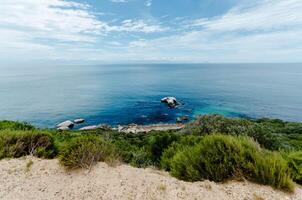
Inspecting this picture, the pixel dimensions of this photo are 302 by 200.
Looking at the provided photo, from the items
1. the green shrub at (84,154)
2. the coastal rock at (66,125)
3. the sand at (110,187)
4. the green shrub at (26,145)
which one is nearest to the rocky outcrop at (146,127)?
the coastal rock at (66,125)

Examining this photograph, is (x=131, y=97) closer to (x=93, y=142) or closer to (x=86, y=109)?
(x=86, y=109)

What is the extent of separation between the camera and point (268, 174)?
4.66 metres

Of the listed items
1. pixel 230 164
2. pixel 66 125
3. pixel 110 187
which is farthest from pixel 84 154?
pixel 66 125

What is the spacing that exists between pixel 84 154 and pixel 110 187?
1.64 metres

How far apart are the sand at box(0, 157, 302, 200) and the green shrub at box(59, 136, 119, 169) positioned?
0.81ft

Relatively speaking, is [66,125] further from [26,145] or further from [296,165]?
[296,165]

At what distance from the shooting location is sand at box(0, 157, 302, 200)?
4402 millimetres

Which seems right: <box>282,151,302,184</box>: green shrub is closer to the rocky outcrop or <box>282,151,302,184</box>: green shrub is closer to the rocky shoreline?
the rocky shoreline

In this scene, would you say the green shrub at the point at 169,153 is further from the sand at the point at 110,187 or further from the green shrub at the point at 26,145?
the green shrub at the point at 26,145

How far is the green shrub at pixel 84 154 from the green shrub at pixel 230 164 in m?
2.23

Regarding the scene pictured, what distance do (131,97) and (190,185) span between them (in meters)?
60.8

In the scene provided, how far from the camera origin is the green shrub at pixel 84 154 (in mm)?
5855

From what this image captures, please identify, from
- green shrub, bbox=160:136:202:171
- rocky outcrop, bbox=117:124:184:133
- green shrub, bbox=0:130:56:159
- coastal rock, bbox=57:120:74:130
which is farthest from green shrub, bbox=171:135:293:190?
coastal rock, bbox=57:120:74:130

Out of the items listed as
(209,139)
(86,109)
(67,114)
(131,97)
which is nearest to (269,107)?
(131,97)
